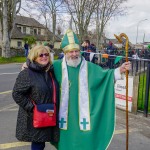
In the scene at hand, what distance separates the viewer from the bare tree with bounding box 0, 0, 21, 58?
2495 cm

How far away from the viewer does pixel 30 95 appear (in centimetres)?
328

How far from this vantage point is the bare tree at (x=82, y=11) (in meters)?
37.1

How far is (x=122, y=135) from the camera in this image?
5348mm

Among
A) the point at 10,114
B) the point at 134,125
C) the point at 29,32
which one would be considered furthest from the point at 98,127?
the point at 29,32

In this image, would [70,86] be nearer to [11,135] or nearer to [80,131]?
[80,131]

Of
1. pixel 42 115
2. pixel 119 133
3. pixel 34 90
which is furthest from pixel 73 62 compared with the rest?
pixel 119 133

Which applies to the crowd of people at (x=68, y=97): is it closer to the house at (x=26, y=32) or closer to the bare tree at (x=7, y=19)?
the bare tree at (x=7, y=19)

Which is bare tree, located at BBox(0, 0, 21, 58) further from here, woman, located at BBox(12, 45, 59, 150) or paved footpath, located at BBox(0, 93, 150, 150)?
woman, located at BBox(12, 45, 59, 150)

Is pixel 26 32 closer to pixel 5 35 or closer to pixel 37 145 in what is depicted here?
pixel 5 35

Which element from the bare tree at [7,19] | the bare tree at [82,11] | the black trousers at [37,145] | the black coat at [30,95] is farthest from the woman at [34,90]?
the bare tree at [82,11]

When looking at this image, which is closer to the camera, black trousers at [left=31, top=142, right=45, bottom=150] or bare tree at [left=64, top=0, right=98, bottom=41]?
black trousers at [left=31, top=142, right=45, bottom=150]

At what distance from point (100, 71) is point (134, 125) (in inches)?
107

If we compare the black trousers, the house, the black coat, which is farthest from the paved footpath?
the house

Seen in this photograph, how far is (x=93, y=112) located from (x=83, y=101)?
0.20m
